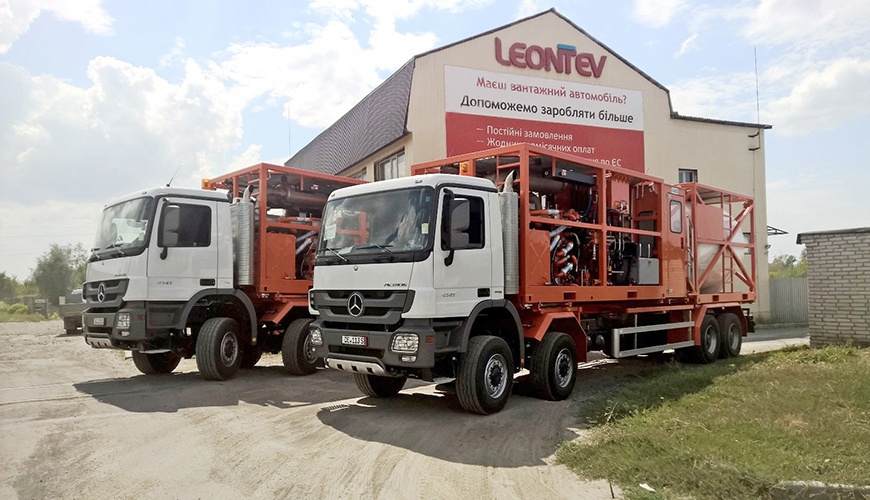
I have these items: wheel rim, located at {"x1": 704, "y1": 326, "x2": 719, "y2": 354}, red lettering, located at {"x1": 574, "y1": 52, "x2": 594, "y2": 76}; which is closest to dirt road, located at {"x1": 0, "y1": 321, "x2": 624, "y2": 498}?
wheel rim, located at {"x1": 704, "y1": 326, "x2": 719, "y2": 354}

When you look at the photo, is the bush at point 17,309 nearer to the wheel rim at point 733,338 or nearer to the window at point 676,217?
the wheel rim at point 733,338

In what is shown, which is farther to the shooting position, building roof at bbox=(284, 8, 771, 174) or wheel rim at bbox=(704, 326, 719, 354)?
building roof at bbox=(284, 8, 771, 174)

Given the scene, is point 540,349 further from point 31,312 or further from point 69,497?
point 31,312

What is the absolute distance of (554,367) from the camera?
8.68 m

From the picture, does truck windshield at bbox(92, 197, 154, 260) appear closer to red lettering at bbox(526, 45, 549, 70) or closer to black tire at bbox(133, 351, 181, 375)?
black tire at bbox(133, 351, 181, 375)

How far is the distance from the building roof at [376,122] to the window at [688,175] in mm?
1981

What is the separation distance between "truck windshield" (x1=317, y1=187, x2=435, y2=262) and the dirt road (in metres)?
2.03

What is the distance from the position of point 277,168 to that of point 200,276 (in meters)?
2.33

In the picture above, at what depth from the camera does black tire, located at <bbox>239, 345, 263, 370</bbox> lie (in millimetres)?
11742

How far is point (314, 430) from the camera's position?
7.20m

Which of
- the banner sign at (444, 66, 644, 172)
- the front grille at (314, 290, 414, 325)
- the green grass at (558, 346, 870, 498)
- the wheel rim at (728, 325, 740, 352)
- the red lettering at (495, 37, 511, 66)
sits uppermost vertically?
the red lettering at (495, 37, 511, 66)

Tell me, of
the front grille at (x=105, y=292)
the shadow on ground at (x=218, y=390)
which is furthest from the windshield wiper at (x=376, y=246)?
the front grille at (x=105, y=292)

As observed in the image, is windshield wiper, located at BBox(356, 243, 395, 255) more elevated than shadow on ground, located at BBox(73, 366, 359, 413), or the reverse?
windshield wiper, located at BBox(356, 243, 395, 255)

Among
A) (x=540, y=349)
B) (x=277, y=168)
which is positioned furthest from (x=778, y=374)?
(x=277, y=168)
